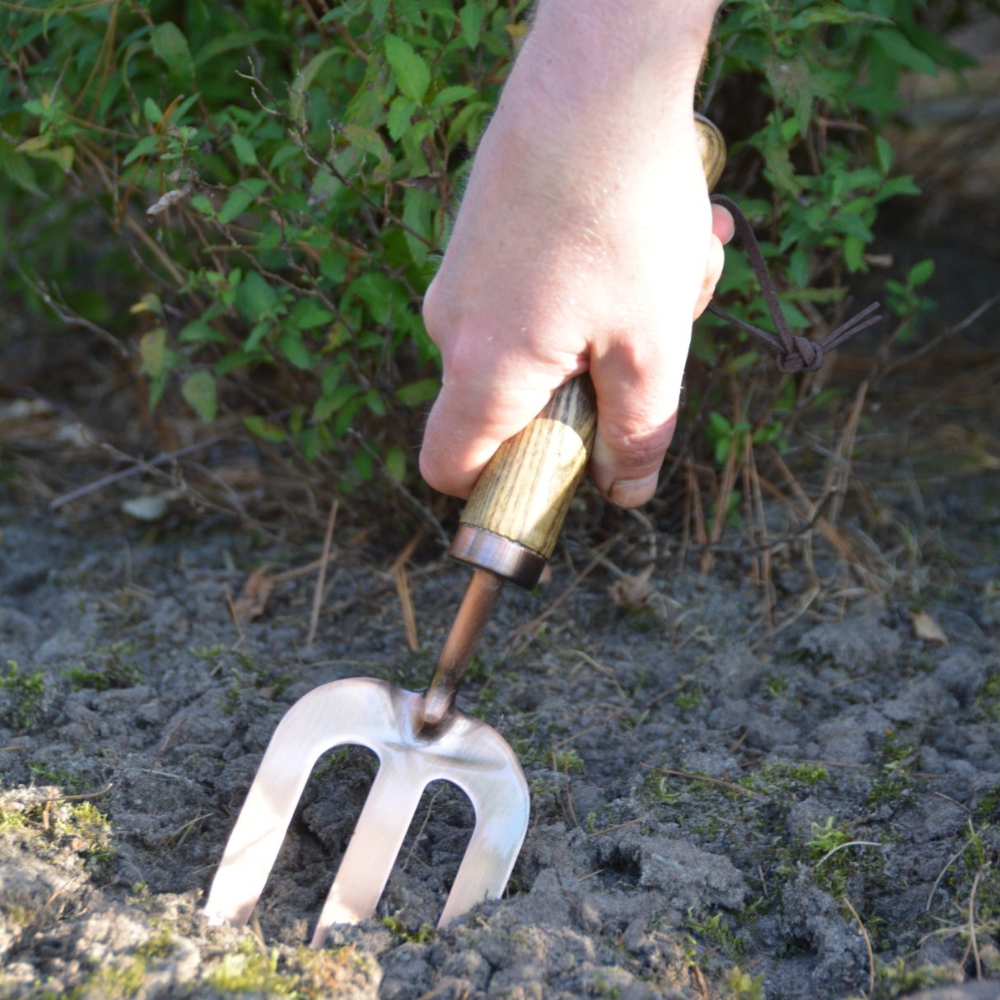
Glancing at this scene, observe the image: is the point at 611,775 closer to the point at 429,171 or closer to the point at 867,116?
the point at 429,171

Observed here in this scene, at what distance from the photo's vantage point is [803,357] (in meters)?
1.63

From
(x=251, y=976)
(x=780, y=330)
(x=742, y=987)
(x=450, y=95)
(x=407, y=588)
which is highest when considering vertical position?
(x=450, y=95)

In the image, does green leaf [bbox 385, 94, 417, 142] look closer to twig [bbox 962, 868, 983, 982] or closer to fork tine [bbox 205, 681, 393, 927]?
fork tine [bbox 205, 681, 393, 927]

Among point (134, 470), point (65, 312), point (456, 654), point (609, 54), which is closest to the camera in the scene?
point (609, 54)

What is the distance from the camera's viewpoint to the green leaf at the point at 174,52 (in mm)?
1789

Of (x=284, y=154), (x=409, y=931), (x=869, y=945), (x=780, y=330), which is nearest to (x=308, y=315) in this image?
(x=284, y=154)

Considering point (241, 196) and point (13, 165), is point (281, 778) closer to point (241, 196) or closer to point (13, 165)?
point (241, 196)

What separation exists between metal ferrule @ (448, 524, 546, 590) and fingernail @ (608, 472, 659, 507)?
0.71ft

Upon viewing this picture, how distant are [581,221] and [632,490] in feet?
1.58

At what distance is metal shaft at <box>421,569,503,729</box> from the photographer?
4.94 ft

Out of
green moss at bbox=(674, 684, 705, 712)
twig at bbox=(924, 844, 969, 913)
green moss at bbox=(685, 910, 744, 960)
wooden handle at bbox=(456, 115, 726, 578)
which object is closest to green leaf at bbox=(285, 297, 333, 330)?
wooden handle at bbox=(456, 115, 726, 578)

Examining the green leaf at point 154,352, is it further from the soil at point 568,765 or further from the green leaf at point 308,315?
the soil at point 568,765

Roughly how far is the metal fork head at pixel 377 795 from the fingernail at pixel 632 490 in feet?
1.28

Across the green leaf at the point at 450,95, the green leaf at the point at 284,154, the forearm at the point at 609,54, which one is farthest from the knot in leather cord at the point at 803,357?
the green leaf at the point at 284,154
